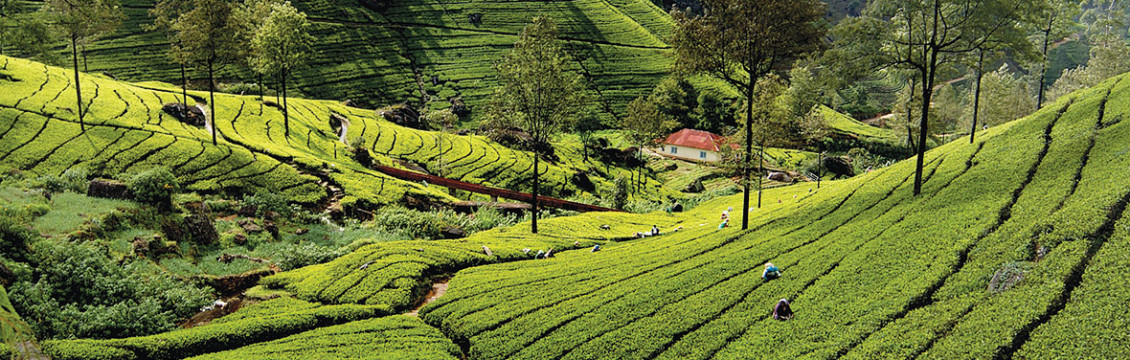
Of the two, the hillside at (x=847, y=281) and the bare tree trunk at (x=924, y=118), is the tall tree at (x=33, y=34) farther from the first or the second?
the bare tree trunk at (x=924, y=118)

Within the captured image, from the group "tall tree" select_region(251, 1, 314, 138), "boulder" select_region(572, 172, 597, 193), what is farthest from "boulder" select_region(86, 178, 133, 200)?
"boulder" select_region(572, 172, 597, 193)

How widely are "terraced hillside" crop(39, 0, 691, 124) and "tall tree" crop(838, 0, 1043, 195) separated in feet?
292

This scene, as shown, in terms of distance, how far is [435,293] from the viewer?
960 inches

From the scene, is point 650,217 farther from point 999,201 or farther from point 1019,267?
point 1019,267

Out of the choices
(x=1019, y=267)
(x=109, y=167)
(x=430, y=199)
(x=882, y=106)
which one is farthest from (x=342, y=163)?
(x=882, y=106)

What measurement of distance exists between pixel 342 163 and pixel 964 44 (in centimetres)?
4600

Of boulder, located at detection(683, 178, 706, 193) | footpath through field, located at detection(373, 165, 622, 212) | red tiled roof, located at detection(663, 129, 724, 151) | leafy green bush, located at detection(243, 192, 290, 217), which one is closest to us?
leafy green bush, located at detection(243, 192, 290, 217)

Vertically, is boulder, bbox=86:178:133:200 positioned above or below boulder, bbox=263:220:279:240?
above

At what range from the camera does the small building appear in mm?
96812

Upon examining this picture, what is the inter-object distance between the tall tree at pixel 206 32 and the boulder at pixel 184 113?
9052 mm

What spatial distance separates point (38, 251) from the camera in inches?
820

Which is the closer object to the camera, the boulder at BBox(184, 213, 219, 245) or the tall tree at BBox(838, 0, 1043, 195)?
the tall tree at BBox(838, 0, 1043, 195)

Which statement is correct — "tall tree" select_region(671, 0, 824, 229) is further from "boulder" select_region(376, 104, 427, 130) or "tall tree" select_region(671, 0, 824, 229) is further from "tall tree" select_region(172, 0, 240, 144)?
"boulder" select_region(376, 104, 427, 130)

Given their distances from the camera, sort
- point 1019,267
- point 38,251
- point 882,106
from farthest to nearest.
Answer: point 882,106
point 38,251
point 1019,267
